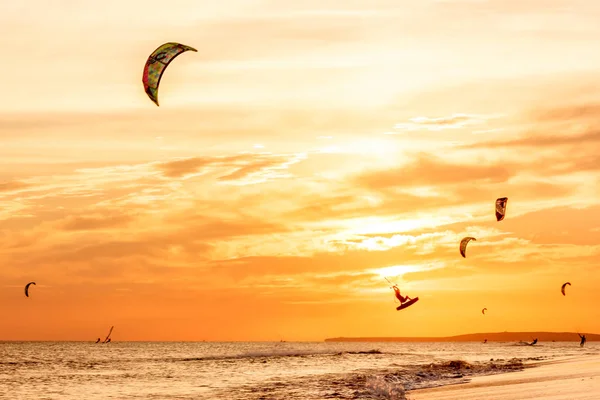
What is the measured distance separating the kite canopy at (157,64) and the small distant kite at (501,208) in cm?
2182

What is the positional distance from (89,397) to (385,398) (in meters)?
14.9

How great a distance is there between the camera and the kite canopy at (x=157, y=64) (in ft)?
72.9

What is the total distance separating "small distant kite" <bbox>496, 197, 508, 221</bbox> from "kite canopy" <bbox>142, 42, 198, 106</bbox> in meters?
21.8

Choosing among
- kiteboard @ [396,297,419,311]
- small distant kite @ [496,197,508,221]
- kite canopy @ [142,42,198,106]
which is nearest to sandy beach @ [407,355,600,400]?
kiteboard @ [396,297,419,311]

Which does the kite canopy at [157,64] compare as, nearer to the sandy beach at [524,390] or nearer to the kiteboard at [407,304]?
the sandy beach at [524,390]

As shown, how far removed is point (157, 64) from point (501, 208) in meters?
22.6

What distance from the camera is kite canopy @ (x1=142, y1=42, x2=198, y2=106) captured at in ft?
72.9

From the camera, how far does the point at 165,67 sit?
74.9 feet

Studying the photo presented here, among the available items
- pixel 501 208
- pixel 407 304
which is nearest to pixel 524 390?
pixel 407 304

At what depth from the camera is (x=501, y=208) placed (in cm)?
3888

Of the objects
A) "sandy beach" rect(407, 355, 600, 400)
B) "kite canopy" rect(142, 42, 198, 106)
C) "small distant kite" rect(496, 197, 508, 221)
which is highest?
"kite canopy" rect(142, 42, 198, 106)

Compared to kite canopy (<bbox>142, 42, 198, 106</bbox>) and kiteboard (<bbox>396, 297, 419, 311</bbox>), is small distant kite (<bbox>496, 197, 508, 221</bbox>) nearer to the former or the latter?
kiteboard (<bbox>396, 297, 419, 311</bbox>)

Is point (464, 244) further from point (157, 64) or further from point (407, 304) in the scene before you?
point (157, 64)

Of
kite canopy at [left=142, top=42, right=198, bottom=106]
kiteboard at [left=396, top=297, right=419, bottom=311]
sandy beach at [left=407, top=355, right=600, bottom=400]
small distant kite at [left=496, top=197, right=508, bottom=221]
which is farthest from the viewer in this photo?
small distant kite at [left=496, top=197, right=508, bottom=221]
